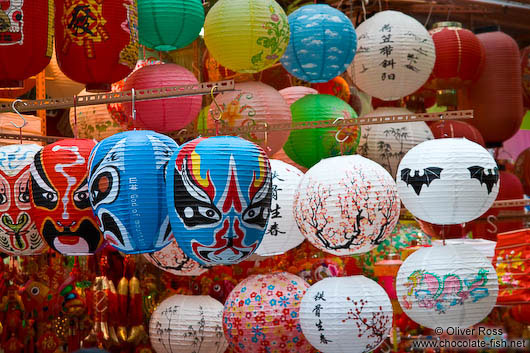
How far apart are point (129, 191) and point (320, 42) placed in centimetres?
142

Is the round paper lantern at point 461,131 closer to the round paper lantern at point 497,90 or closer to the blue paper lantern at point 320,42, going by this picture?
the round paper lantern at point 497,90

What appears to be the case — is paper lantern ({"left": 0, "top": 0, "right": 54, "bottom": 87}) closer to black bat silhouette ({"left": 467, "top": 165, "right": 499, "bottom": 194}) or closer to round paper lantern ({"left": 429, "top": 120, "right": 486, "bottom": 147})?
black bat silhouette ({"left": 467, "top": 165, "right": 499, "bottom": 194})

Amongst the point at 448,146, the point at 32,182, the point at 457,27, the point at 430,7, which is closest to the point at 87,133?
the point at 32,182

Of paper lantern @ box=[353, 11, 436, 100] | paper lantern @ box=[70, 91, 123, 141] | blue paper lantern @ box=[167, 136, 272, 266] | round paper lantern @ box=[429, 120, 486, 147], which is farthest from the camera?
round paper lantern @ box=[429, 120, 486, 147]

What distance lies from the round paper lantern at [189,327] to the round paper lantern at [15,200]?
872mm

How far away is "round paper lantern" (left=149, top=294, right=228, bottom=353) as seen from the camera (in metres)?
3.56

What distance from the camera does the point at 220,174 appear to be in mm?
2602

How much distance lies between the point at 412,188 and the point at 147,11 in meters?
1.23

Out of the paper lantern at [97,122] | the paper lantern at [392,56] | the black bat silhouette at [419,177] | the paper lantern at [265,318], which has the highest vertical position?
the paper lantern at [392,56]

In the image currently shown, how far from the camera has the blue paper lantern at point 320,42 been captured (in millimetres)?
3715

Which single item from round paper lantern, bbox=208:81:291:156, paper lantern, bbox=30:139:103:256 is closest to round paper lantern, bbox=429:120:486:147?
round paper lantern, bbox=208:81:291:156

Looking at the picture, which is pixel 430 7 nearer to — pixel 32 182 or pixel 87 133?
pixel 87 133

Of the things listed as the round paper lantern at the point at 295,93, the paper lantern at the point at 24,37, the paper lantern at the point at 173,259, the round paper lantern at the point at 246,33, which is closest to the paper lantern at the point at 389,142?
the round paper lantern at the point at 295,93

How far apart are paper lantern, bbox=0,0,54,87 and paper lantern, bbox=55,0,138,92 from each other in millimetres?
99
